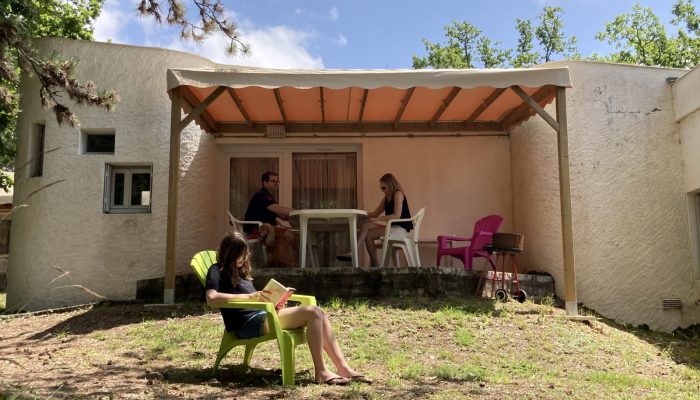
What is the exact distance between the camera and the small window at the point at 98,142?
8.33m

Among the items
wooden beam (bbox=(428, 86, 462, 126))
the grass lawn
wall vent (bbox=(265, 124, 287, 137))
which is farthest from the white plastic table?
wall vent (bbox=(265, 124, 287, 137))

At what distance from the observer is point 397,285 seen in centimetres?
683

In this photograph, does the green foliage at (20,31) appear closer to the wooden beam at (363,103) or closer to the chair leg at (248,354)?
the chair leg at (248,354)

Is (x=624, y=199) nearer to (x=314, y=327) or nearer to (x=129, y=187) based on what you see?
(x=314, y=327)

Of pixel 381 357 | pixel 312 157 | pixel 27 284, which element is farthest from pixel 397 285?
pixel 27 284

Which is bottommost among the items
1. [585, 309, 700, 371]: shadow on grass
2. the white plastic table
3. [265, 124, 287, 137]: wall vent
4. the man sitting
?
[585, 309, 700, 371]: shadow on grass

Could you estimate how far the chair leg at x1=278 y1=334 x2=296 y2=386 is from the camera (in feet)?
13.0

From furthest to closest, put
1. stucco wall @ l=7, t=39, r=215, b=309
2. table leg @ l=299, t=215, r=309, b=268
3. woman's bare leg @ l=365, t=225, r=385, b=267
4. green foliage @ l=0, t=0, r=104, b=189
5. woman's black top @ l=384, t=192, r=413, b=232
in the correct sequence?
stucco wall @ l=7, t=39, r=215, b=309, woman's bare leg @ l=365, t=225, r=385, b=267, woman's black top @ l=384, t=192, r=413, b=232, table leg @ l=299, t=215, r=309, b=268, green foliage @ l=0, t=0, r=104, b=189

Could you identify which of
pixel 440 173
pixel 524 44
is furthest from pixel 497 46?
pixel 440 173

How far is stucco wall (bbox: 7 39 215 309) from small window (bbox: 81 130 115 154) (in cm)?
16

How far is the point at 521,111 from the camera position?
8305 mm

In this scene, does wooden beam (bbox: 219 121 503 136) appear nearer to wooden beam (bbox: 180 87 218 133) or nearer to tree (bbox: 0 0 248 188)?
wooden beam (bbox: 180 87 218 133)

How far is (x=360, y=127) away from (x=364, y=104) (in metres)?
1.08

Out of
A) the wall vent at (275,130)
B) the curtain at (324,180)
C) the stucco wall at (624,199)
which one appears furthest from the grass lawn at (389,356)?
the wall vent at (275,130)
